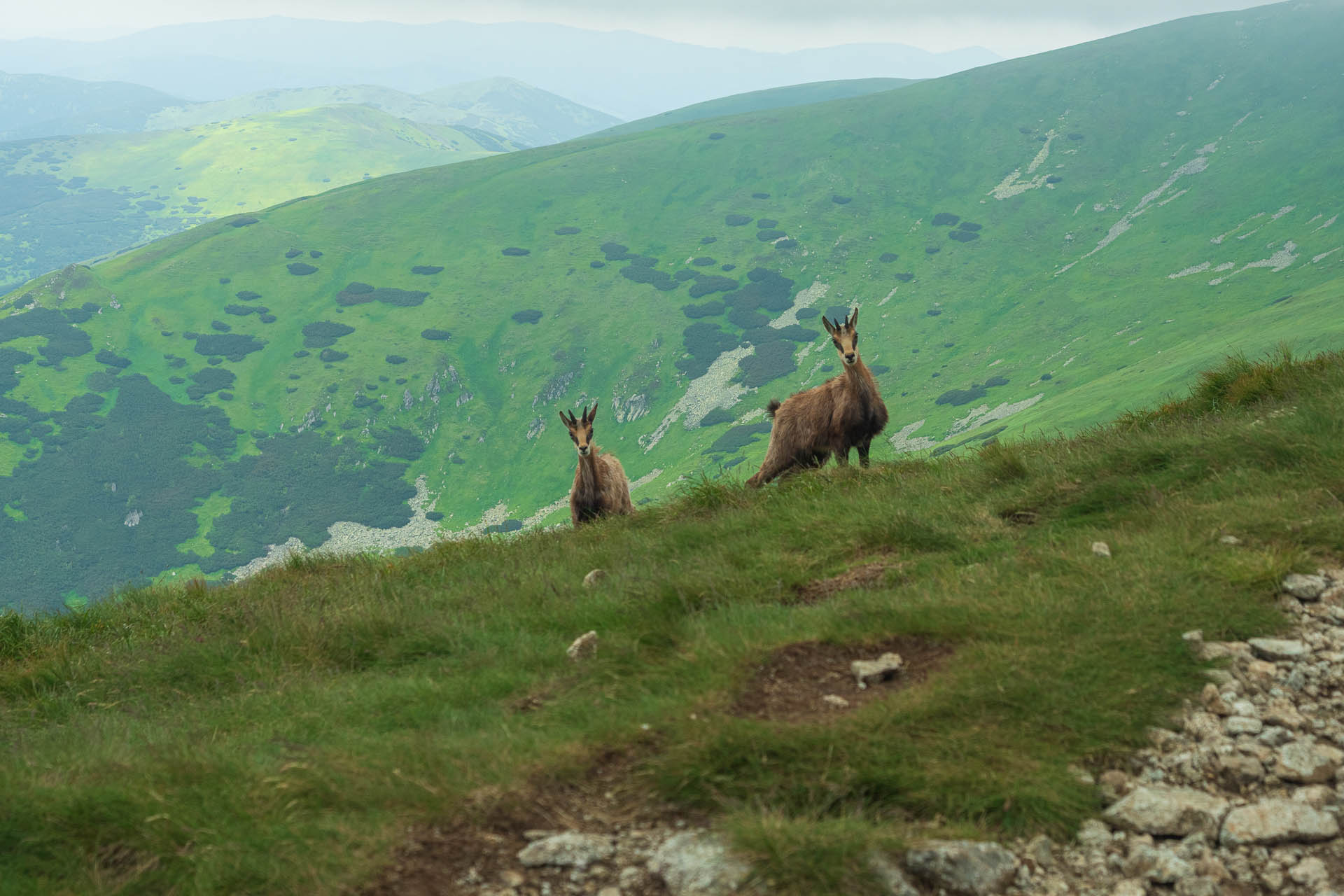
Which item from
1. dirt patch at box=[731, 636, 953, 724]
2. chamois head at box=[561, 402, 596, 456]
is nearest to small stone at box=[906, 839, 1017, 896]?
dirt patch at box=[731, 636, 953, 724]

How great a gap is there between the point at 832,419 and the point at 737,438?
170738mm

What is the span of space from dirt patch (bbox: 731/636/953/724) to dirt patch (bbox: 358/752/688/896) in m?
1.03

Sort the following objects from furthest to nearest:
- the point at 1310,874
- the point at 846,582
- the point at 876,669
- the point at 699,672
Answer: the point at 846,582, the point at 699,672, the point at 876,669, the point at 1310,874

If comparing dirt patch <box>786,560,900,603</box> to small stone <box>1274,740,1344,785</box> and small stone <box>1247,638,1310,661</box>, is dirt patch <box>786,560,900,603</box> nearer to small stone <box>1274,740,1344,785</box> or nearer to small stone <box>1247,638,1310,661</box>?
small stone <box>1247,638,1310,661</box>

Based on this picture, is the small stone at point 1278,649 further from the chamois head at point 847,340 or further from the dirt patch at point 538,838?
the chamois head at point 847,340

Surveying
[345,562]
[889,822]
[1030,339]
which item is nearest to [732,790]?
[889,822]

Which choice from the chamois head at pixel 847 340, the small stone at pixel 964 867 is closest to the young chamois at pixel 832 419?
the chamois head at pixel 847 340

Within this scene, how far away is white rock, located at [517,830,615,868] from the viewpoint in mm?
5582

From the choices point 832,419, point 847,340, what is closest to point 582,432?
point 832,419

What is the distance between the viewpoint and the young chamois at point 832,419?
1884cm

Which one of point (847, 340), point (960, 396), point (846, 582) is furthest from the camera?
point (960, 396)

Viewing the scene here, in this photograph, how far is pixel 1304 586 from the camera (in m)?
7.77

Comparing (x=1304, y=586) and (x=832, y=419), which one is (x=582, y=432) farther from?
(x=1304, y=586)

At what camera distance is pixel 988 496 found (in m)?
11.7
